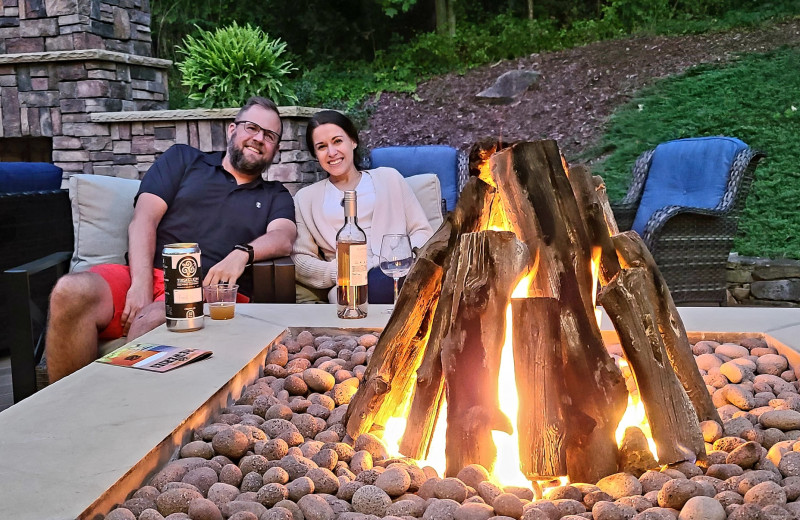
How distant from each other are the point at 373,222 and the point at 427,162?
1223mm

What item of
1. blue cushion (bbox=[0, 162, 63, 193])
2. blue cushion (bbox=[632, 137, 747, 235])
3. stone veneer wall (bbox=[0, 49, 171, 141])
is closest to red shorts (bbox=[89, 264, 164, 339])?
blue cushion (bbox=[0, 162, 63, 193])

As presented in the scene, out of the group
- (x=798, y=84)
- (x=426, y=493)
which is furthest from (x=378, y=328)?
(x=798, y=84)

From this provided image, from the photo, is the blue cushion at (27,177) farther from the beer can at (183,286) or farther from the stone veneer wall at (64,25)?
the stone veneer wall at (64,25)

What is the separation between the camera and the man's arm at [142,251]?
90.9 inches

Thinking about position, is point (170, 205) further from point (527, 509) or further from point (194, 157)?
point (527, 509)

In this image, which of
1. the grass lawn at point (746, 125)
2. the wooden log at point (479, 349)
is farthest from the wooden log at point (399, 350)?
the grass lawn at point (746, 125)

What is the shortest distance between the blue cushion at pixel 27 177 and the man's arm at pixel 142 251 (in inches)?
33.6

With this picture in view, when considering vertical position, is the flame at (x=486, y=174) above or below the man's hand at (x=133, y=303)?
above

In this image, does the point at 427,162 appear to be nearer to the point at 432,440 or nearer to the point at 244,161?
the point at 244,161

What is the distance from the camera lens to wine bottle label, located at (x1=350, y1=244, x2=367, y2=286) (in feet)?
6.06

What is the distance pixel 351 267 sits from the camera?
1.89 meters

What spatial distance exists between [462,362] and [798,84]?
616 centimetres

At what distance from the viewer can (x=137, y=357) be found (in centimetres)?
157

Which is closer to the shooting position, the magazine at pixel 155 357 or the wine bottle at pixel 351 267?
the magazine at pixel 155 357
